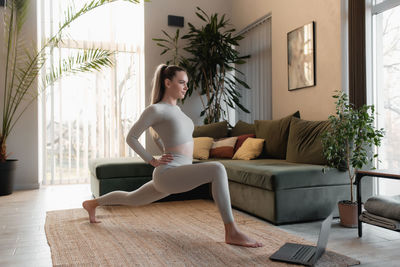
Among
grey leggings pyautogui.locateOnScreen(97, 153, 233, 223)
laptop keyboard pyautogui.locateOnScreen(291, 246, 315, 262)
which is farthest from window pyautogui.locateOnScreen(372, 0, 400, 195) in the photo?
grey leggings pyautogui.locateOnScreen(97, 153, 233, 223)

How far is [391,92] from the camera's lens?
3410mm

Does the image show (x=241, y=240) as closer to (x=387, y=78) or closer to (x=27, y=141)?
(x=387, y=78)

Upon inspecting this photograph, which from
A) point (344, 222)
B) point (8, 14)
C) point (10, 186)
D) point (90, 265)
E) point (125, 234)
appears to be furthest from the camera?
point (8, 14)

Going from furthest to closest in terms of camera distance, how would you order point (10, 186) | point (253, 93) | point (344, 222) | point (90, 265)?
1. point (253, 93)
2. point (10, 186)
3. point (344, 222)
4. point (90, 265)

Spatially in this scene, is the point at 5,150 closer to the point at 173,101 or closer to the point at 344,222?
the point at 173,101

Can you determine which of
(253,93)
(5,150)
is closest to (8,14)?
(5,150)

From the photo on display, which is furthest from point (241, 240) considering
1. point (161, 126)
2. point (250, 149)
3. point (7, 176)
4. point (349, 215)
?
point (7, 176)

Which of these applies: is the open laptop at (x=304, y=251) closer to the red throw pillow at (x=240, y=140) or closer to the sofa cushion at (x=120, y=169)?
the sofa cushion at (x=120, y=169)

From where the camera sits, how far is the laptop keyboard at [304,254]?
1.95 m

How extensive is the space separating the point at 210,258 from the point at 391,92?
2.50m

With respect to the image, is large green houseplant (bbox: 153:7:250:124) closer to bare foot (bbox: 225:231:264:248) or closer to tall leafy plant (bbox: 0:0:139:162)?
tall leafy plant (bbox: 0:0:139:162)

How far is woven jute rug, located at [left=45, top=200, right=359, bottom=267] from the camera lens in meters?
1.98

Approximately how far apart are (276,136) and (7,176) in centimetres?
333

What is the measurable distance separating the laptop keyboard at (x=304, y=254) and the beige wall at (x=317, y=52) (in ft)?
6.61
